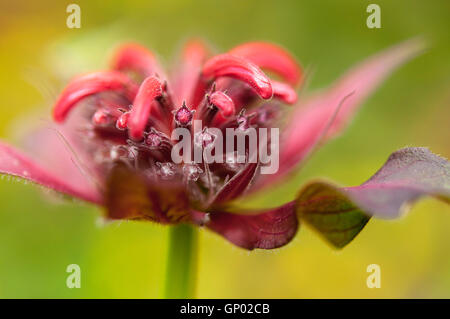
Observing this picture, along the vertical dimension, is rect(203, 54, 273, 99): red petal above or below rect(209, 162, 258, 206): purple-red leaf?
above

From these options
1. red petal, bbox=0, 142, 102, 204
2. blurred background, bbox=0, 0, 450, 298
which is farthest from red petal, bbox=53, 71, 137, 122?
blurred background, bbox=0, 0, 450, 298

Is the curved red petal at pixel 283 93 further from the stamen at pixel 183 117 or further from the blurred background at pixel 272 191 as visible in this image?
the blurred background at pixel 272 191

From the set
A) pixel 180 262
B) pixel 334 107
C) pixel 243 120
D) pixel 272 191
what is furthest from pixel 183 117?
pixel 272 191

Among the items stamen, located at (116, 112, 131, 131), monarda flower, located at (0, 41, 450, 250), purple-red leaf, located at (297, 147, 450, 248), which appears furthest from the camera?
stamen, located at (116, 112, 131, 131)

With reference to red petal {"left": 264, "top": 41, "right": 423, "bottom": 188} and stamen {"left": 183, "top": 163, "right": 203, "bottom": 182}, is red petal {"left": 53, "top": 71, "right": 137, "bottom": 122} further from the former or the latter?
red petal {"left": 264, "top": 41, "right": 423, "bottom": 188}

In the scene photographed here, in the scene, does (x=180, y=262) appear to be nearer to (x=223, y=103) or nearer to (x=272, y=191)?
(x=223, y=103)

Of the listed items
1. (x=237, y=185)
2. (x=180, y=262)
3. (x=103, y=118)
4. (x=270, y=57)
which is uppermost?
(x=270, y=57)

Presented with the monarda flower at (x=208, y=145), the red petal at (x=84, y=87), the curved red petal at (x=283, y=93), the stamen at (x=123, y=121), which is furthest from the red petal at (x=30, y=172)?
the curved red petal at (x=283, y=93)
